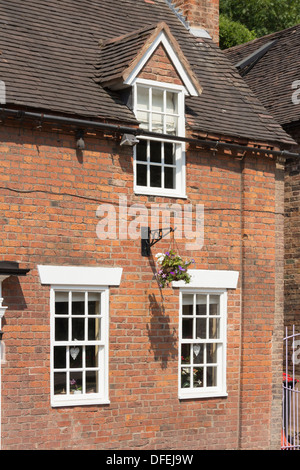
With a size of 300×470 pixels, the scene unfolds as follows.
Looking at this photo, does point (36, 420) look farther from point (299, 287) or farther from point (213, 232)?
point (299, 287)

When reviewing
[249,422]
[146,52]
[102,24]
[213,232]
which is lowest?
[249,422]

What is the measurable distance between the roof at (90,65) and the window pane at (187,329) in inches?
128

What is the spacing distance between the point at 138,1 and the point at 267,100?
4.71 metres

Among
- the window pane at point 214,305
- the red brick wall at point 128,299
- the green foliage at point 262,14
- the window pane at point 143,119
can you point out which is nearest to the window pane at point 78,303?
the red brick wall at point 128,299

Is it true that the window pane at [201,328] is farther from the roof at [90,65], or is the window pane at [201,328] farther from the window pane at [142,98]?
the window pane at [142,98]

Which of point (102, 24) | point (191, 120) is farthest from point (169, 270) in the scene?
point (102, 24)

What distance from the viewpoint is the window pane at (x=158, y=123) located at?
14.0m

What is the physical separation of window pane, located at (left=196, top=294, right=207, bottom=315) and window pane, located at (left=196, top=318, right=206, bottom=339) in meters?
0.12

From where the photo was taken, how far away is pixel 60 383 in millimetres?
12578

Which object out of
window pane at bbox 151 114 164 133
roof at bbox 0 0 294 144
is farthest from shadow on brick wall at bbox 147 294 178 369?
roof at bbox 0 0 294 144

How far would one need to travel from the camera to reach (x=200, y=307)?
557 inches

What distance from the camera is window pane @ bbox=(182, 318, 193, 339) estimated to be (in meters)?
14.0

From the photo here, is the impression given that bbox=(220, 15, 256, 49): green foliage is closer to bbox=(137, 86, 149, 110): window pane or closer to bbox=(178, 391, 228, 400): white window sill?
bbox=(137, 86, 149, 110): window pane

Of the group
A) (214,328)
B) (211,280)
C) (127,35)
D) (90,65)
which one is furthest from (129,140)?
(214,328)
